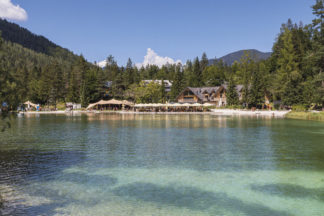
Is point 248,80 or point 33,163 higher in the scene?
point 248,80

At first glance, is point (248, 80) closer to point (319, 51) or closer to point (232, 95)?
point (232, 95)

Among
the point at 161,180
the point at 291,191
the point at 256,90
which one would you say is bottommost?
the point at 291,191

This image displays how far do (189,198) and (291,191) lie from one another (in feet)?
11.8

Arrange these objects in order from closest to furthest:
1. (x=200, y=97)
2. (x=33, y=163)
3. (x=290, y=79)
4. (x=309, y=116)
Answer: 1. (x=33, y=163)
2. (x=309, y=116)
3. (x=290, y=79)
4. (x=200, y=97)

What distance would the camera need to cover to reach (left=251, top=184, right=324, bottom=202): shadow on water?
30.5 ft

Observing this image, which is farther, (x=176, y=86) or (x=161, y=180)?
(x=176, y=86)

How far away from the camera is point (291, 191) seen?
974 cm

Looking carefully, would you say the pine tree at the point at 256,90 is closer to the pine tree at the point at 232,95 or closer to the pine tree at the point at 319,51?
the pine tree at the point at 232,95

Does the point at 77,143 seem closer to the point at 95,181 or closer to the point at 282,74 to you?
the point at 95,181

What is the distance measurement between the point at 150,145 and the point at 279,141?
9.66 meters

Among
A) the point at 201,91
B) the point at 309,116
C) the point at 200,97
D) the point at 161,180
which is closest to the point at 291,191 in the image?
the point at 161,180

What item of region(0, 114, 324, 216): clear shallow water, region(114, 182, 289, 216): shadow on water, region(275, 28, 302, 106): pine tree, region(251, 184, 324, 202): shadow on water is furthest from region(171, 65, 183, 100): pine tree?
region(114, 182, 289, 216): shadow on water

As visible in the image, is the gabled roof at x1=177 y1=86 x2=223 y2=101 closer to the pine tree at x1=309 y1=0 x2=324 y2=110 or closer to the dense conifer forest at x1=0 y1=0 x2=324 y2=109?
the dense conifer forest at x1=0 y1=0 x2=324 y2=109

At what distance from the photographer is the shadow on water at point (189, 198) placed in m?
8.10
